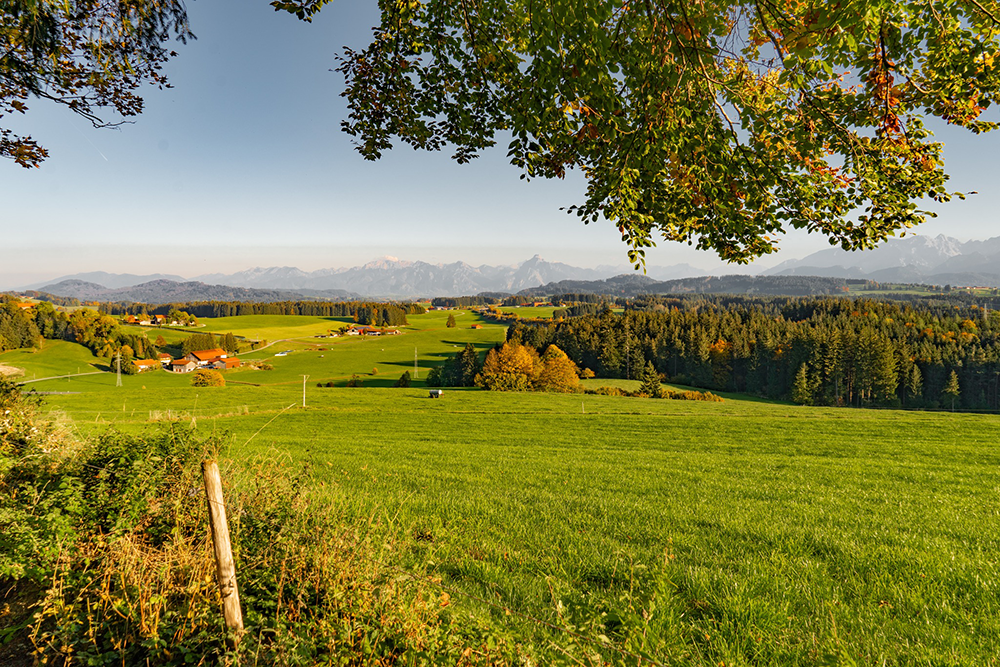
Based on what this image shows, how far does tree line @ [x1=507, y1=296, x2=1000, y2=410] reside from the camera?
7112cm

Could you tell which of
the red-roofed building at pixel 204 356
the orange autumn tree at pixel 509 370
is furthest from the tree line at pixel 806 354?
the red-roofed building at pixel 204 356

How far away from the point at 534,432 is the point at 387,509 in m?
20.2

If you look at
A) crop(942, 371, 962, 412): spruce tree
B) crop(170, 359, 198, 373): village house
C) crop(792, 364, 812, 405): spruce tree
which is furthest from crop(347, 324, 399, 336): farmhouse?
crop(942, 371, 962, 412): spruce tree

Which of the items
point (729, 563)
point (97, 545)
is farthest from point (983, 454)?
point (97, 545)

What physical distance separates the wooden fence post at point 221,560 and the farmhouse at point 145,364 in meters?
106

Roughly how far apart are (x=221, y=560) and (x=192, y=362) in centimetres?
10810

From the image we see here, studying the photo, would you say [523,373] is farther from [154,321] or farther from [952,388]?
[154,321]

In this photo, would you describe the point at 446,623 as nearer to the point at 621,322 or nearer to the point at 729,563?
the point at 729,563

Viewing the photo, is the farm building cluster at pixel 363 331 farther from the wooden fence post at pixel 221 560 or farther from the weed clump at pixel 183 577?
the wooden fence post at pixel 221 560

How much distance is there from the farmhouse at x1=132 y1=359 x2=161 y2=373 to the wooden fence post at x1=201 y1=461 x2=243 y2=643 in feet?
347

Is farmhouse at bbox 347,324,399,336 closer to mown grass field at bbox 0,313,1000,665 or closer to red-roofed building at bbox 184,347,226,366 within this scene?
red-roofed building at bbox 184,347,226,366

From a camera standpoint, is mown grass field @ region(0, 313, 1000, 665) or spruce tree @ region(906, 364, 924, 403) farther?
spruce tree @ region(906, 364, 924, 403)

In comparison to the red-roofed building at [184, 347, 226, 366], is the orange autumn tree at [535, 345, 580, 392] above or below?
above

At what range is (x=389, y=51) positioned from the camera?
18.4 ft
